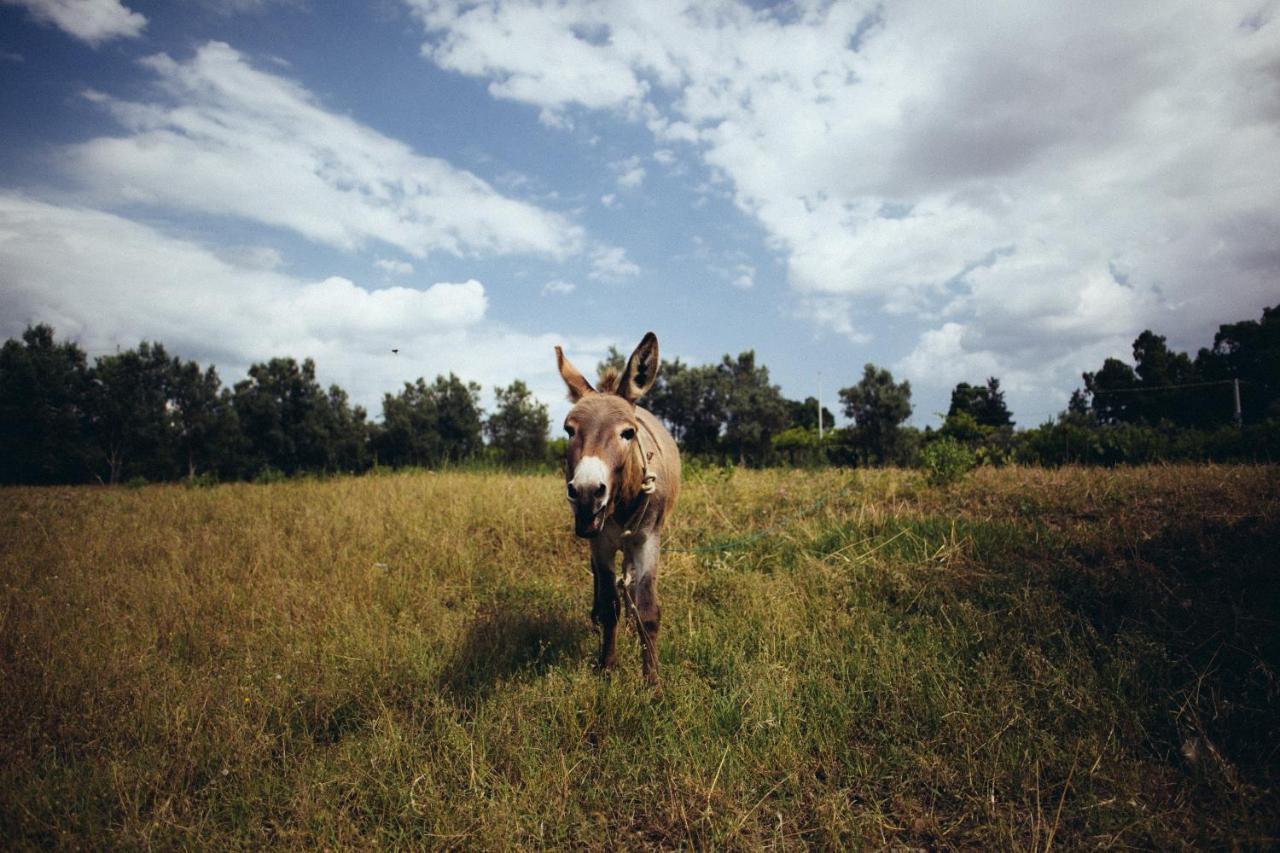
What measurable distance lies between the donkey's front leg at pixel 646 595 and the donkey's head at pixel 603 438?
632 millimetres

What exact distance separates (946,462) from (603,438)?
291 inches

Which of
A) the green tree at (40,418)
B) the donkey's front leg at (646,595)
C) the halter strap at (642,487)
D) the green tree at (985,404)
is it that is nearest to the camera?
the halter strap at (642,487)

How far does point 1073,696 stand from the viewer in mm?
3395

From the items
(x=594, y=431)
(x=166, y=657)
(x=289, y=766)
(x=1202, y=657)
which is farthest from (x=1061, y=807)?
(x=166, y=657)

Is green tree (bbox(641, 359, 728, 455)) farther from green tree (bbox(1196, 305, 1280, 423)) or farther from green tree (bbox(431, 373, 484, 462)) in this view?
green tree (bbox(1196, 305, 1280, 423))

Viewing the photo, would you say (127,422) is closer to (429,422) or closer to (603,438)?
(429,422)

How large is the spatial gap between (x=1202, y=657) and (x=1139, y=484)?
4496mm

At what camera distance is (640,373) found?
397cm

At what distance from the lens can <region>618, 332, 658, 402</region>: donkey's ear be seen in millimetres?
3865

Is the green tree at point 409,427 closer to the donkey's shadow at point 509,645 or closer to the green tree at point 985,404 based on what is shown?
the donkey's shadow at point 509,645

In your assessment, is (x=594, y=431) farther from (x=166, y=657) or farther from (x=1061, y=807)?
(x=166, y=657)

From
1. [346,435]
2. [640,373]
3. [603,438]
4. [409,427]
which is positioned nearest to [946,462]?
[640,373]

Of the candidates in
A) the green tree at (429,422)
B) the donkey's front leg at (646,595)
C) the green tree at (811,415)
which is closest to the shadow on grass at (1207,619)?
the donkey's front leg at (646,595)

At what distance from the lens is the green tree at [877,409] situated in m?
33.2
